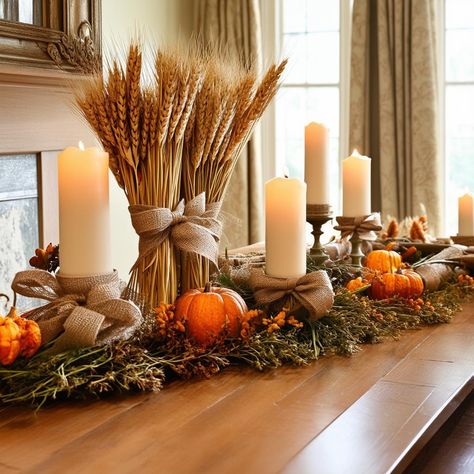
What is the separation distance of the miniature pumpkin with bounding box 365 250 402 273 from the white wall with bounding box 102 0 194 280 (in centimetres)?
293

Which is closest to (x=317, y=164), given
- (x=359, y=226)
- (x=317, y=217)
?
(x=317, y=217)

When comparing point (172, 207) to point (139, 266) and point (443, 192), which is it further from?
point (443, 192)

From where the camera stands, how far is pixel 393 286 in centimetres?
172

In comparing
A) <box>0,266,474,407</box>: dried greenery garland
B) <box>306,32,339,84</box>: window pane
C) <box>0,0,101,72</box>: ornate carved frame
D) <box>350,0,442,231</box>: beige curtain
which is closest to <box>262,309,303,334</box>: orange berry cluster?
<box>0,266,474,407</box>: dried greenery garland

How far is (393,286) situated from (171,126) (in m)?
0.60

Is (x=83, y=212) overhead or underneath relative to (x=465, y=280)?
overhead

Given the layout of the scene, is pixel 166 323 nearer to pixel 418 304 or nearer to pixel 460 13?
pixel 418 304

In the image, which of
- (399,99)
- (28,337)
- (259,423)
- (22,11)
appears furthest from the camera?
(399,99)

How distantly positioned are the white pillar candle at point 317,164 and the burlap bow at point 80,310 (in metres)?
0.58

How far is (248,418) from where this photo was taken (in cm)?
112

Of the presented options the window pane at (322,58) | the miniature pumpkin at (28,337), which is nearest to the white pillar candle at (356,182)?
the miniature pumpkin at (28,337)

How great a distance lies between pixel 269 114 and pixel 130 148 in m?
4.04

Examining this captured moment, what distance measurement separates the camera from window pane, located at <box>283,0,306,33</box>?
5.24m

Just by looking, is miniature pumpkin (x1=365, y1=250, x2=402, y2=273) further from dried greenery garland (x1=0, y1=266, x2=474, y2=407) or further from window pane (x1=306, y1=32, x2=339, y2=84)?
window pane (x1=306, y1=32, x2=339, y2=84)
